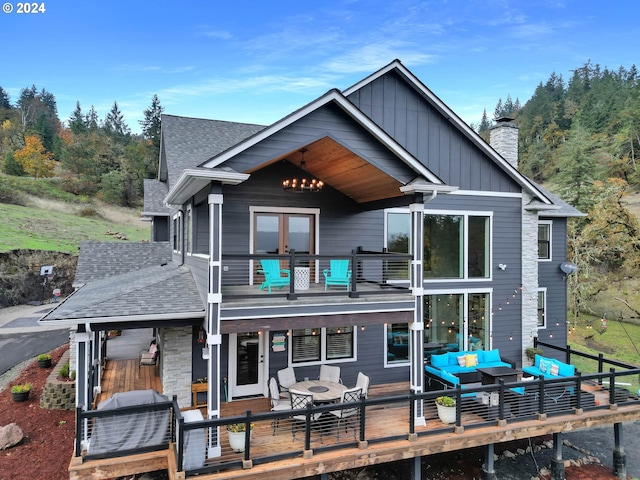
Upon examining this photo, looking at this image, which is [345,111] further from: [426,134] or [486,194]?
[486,194]

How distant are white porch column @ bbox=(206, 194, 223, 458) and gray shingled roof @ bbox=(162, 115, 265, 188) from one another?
13.9 feet

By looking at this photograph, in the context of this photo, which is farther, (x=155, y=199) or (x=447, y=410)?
(x=155, y=199)

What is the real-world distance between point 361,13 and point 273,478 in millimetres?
28215

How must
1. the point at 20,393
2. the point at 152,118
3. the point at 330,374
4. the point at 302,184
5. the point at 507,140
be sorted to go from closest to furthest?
the point at 302,184 < the point at 330,374 < the point at 20,393 < the point at 507,140 < the point at 152,118

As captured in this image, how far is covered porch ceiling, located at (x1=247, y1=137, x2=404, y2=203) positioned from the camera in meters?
8.20

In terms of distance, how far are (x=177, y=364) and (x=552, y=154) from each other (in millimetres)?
55769

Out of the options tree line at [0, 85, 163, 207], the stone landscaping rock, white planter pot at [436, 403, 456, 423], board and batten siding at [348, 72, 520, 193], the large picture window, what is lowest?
the stone landscaping rock

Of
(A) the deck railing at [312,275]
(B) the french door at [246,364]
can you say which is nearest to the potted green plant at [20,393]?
(B) the french door at [246,364]

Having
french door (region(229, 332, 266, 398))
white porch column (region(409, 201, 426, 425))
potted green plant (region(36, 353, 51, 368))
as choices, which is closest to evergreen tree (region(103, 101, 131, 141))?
potted green plant (region(36, 353, 51, 368))

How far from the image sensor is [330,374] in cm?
977

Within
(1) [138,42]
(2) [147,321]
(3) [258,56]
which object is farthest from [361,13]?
(2) [147,321]

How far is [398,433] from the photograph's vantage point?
25.6ft

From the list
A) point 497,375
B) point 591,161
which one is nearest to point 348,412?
point 497,375

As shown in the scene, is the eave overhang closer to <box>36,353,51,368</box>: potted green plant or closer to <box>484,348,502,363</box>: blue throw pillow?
<box>484,348,502,363</box>: blue throw pillow
